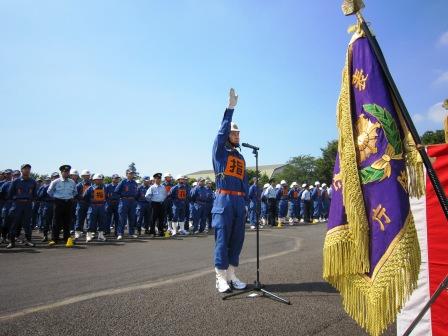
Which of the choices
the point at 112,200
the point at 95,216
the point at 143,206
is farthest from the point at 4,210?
the point at 143,206

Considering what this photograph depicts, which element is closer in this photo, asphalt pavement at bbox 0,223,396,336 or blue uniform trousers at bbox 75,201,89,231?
asphalt pavement at bbox 0,223,396,336

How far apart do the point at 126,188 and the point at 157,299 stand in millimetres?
9973

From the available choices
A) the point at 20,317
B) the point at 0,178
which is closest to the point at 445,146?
the point at 20,317

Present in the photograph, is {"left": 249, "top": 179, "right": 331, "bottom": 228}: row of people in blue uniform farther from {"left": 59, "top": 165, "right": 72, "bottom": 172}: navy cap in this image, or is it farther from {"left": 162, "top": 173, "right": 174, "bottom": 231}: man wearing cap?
{"left": 59, "top": 165, "right": 72, "bottom": 172}: navy cap

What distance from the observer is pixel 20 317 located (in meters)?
4.07

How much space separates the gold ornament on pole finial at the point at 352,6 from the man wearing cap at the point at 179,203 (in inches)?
552

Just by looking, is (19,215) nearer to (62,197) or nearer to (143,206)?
(62,197)

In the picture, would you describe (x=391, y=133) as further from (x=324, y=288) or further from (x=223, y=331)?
(x=324, y=288)

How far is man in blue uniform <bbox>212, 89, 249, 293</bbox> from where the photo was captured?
17.4ft

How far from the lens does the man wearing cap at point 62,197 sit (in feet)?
36.5

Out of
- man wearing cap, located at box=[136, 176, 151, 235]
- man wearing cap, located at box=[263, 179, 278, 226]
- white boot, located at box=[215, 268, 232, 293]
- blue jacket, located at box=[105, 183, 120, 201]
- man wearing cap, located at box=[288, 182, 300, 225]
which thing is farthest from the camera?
man wearing cap, located at box=[288, 182, 300, 225]

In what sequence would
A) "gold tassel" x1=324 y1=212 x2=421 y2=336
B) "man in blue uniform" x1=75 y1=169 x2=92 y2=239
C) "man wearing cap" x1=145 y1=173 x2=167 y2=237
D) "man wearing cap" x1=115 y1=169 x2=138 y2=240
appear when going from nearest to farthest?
"gold tassel" x1=324 y1=212 x2=421 y2=336 < "man in blue uniform" x1=75 y1=169 x2=92 y2=239 < "man wearing cap" x1=115 y1=169 x2=138 y2=240 < "man wearing cap" x1=145 y1=173 x2=167 y2=237

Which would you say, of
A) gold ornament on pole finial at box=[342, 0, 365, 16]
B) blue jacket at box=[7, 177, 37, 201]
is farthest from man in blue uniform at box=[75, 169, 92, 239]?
gold ornament on pole finial at box=[342, 0, 365, 16]

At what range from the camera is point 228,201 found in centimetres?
542
